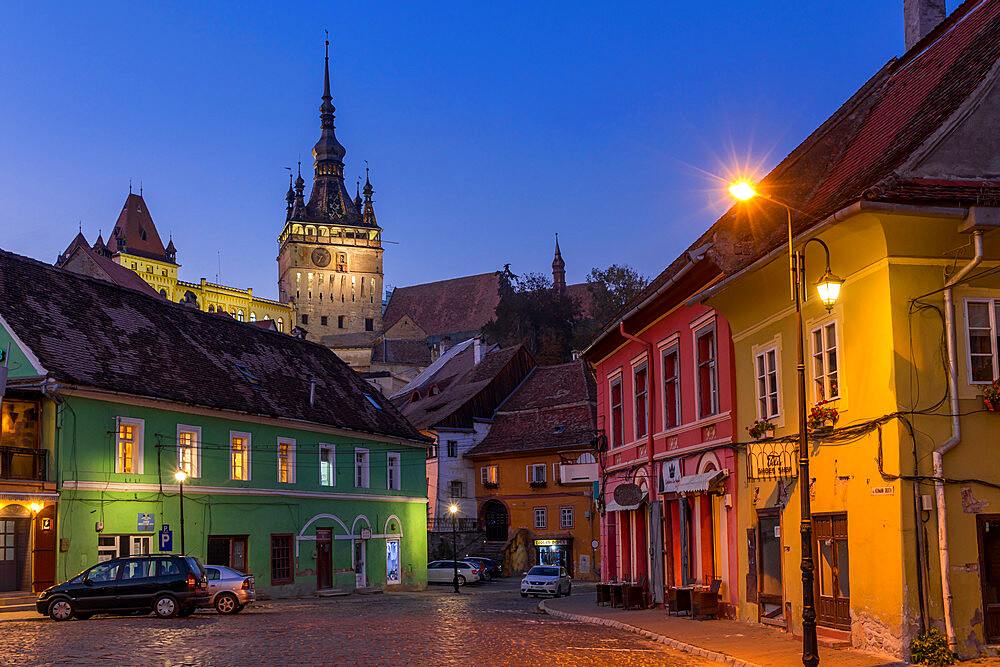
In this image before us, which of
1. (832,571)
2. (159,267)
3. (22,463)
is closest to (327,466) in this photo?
(22,463)

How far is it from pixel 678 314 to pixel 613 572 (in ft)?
38.6

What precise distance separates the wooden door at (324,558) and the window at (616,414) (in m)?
14.5

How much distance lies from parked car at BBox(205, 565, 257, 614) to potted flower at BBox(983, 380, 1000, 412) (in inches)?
794

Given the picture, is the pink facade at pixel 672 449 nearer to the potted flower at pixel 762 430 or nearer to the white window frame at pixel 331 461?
the potted flower at pixel 762 430

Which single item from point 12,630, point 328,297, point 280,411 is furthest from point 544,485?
point 328,297

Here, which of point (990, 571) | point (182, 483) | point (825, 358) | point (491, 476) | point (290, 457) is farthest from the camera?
point (491, 476)

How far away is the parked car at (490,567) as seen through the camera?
5781cm

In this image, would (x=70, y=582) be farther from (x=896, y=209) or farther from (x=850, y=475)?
(x=896, y=209)

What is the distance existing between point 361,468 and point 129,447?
14768 millimetres

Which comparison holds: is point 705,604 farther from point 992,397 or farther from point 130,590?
point 130,590

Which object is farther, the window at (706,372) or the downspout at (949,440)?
the window at (706,372)

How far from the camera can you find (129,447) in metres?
34.3

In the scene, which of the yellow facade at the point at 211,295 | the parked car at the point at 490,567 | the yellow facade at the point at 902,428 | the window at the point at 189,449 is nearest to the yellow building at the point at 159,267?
the yellow facade at the point at 211,295

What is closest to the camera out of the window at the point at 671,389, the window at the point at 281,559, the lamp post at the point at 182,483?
the window at the point at 671,389
